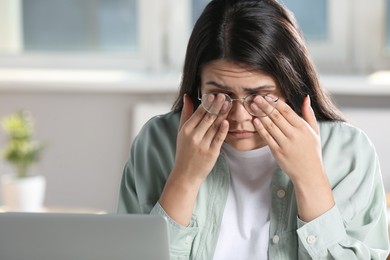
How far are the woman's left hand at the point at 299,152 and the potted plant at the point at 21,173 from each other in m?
1.44

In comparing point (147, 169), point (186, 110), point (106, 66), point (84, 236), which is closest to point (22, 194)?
point (106, 66)

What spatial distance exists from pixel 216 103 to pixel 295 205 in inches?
9.9

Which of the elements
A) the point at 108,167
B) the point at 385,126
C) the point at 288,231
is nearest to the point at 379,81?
the point at 385,126

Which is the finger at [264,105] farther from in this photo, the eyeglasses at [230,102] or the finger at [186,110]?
the finger at [186,110]

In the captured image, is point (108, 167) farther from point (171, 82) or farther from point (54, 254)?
point (54, 254)

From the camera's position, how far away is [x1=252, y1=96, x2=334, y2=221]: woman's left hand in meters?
1.44

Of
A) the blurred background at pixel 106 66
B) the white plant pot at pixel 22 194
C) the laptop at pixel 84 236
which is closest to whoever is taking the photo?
the laptop at pixel 84 236

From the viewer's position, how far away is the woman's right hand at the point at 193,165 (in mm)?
1485

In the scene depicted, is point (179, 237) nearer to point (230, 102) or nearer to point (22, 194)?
point (230, 102)

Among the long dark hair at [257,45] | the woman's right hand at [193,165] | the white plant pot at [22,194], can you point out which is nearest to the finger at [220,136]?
the woman's right hand at [193,165]

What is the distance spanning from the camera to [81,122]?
3.13 m

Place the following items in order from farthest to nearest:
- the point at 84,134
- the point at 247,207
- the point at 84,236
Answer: the point at 84,134 < the point at 247,207 < the point at 84,236

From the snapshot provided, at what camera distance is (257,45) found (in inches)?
56.6

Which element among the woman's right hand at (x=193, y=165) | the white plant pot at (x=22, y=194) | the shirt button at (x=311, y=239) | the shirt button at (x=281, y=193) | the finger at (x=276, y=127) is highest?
the finger at (x=276, y=127)
